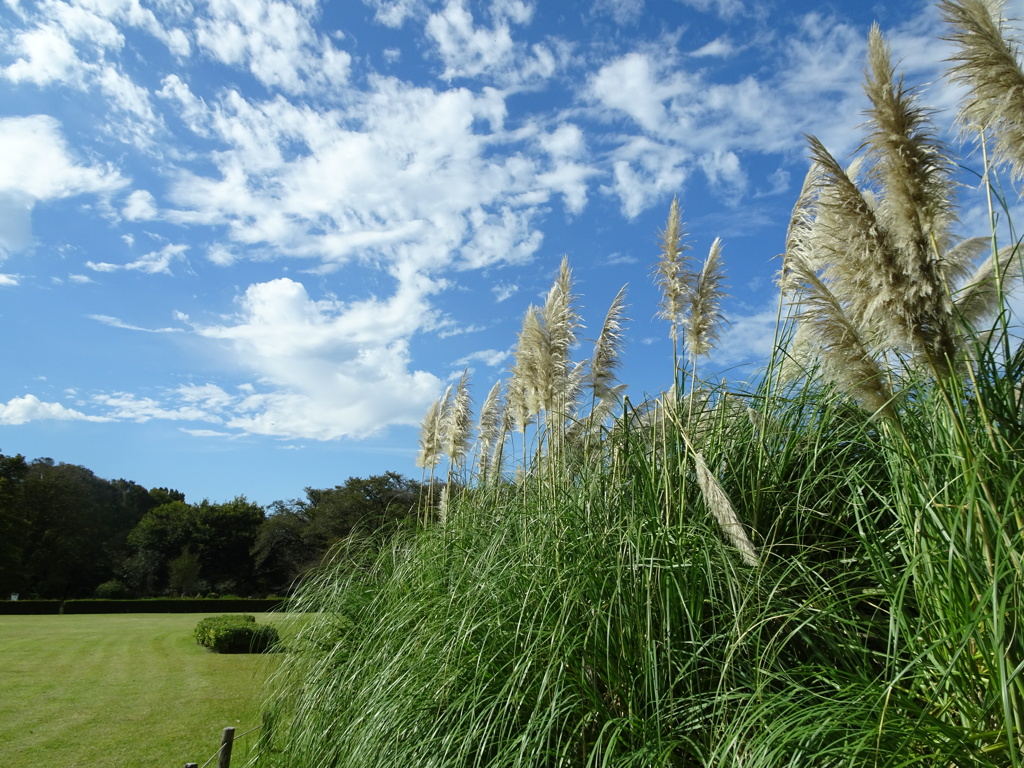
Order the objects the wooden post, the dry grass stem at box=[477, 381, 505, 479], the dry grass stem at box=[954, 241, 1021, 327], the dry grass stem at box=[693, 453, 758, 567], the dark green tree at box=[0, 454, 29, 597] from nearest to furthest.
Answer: the dry grass stem at box=[693, 453, 758, 567] → the dry grass stem at box=[954, 241, 1021, 327] → the wooden post → the dry grass stem at box=[477, 381, 505, 479] → the dark green tree at box=[0, 454, 29, 597]

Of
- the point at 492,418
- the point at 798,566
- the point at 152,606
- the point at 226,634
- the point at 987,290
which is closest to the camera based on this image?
the point at 798,566

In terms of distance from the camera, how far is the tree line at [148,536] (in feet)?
139

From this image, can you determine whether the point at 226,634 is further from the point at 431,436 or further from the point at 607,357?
the point at 607,357

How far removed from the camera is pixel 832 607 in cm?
255

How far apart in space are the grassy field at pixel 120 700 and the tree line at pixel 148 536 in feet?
73.3

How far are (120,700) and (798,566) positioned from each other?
13.6m

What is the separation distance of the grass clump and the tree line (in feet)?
122

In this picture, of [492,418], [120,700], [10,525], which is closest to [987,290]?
[492,418]

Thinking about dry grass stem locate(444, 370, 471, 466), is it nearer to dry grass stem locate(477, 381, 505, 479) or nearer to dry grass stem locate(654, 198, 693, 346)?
dry grass stem locate(477, 381, 505, 479)

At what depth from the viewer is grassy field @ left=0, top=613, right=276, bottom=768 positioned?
30.1ft

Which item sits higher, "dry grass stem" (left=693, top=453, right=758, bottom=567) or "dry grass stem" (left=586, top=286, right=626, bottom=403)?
"dry grass stem" (left=586, top=286, right=626, bottom=403)

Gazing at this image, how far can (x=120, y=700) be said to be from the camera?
12.5 metres

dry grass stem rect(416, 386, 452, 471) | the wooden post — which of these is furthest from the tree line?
the wooden post

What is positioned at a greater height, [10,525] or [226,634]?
[10,525]
